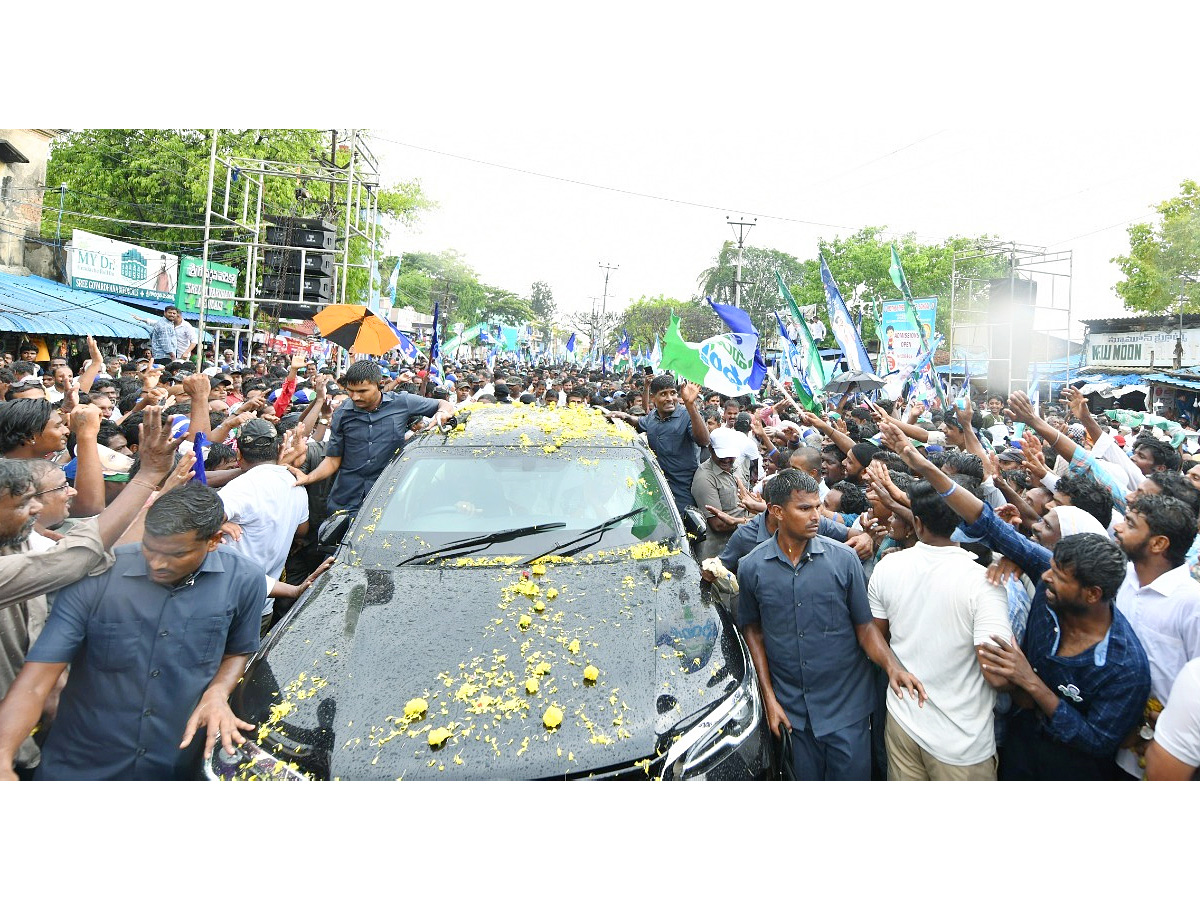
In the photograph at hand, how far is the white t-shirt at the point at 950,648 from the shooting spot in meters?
2.97

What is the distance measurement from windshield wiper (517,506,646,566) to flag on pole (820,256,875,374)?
261 inches

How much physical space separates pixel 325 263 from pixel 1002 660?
40.8 ft

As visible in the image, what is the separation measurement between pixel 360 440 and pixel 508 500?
1584 millimetres

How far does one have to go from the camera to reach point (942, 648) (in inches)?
119

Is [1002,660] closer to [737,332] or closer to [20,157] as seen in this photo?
[737,332]

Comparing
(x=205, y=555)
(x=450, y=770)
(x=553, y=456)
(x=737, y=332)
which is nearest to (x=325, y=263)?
(x=737, y=332)

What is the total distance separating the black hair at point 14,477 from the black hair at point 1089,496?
423cm

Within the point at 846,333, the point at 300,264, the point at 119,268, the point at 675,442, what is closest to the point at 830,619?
the point at 675,442

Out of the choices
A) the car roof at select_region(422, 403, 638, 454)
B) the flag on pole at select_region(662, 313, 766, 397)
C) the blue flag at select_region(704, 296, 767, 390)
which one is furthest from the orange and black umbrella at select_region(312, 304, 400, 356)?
the blue flag at select_region(704, 296, 767, 390)

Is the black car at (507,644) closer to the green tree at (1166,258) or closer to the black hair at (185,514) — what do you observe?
the black hair at (185,514)

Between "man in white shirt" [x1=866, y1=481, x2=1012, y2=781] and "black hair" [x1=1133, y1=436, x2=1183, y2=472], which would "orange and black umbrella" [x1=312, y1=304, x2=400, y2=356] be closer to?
"man in white shirt" [x1=866, y1=481, x2=1012, y2=781]

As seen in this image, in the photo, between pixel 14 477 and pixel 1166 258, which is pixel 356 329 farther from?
pixel 1166 258

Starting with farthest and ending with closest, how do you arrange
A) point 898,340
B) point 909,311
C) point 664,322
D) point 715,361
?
point 664,322, point 898,340, point 909,311, point 715,361

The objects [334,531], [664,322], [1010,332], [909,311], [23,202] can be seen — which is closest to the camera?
[334,531]
